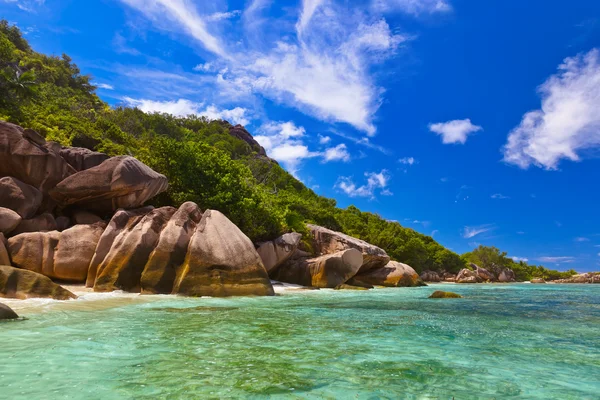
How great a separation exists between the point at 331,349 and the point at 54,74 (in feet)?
227

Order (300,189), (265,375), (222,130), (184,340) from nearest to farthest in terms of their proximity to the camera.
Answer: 1. (265,375)
2. (184,340)
3. (300,189)
4. (222,130)

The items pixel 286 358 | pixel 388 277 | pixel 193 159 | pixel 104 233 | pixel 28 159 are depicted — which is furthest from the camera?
pixel 388 277

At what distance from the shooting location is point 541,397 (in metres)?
3.96

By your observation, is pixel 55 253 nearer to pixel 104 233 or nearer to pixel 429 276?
pixel 104 233

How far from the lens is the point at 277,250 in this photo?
76.8 feet

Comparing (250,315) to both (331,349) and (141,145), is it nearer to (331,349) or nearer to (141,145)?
(331,349)

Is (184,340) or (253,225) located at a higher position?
(253,225)

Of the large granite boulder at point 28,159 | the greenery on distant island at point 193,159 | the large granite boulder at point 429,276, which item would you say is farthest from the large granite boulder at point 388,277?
the large granite boulder at point 429,276

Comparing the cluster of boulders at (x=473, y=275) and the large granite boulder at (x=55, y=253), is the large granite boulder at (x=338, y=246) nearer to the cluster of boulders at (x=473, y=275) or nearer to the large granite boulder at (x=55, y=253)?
the large granite boulder at (x=55, y=253)

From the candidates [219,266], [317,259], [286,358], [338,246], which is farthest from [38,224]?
[338,246]

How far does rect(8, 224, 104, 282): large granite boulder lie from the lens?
14.0m

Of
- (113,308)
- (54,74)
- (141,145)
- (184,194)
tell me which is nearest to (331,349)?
(113,308)

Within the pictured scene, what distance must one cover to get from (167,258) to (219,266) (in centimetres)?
206

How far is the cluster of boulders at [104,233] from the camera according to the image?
14.1m
